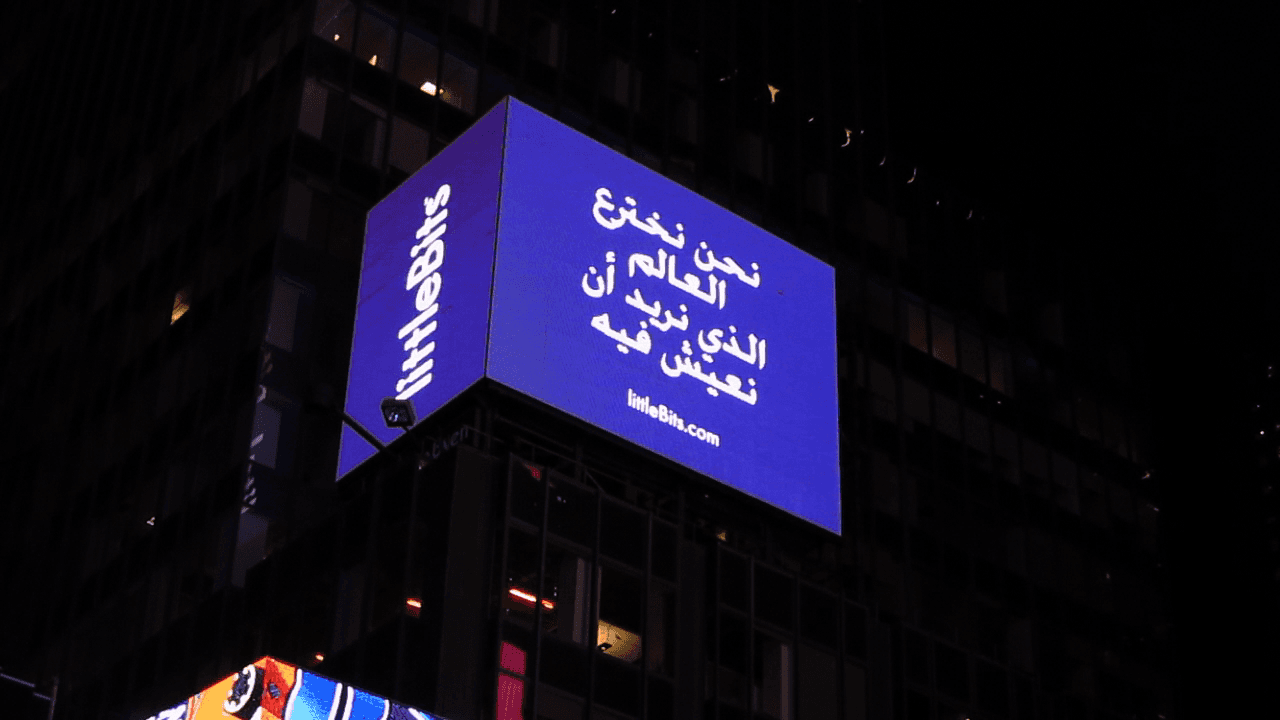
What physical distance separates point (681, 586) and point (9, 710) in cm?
1373

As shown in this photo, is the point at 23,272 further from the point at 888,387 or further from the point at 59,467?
the point at 888,387

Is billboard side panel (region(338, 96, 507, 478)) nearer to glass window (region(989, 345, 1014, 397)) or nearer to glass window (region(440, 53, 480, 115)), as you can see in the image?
glass window (region(440, 53, 480, 115))

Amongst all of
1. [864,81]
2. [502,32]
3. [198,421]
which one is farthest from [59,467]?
[864,81]

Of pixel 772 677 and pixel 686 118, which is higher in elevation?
pixel 686 118

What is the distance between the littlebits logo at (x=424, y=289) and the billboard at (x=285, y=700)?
593 inches

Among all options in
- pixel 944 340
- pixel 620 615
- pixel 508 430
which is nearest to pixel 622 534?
pixel 620 615

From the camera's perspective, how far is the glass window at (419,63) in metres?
47.8

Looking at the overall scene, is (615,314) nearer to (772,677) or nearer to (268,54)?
(772,677)

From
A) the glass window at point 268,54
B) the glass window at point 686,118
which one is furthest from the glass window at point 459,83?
the glass window at point 686,118

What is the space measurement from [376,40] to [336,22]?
3.51 feet

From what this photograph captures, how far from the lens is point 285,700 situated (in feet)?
75.6

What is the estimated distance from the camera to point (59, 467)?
4984 cm

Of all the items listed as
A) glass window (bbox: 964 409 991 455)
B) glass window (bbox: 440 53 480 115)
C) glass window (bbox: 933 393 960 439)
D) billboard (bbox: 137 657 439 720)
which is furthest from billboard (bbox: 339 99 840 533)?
billboard (bbox: 137 657 439 720)

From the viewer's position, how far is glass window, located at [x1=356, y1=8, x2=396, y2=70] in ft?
155
